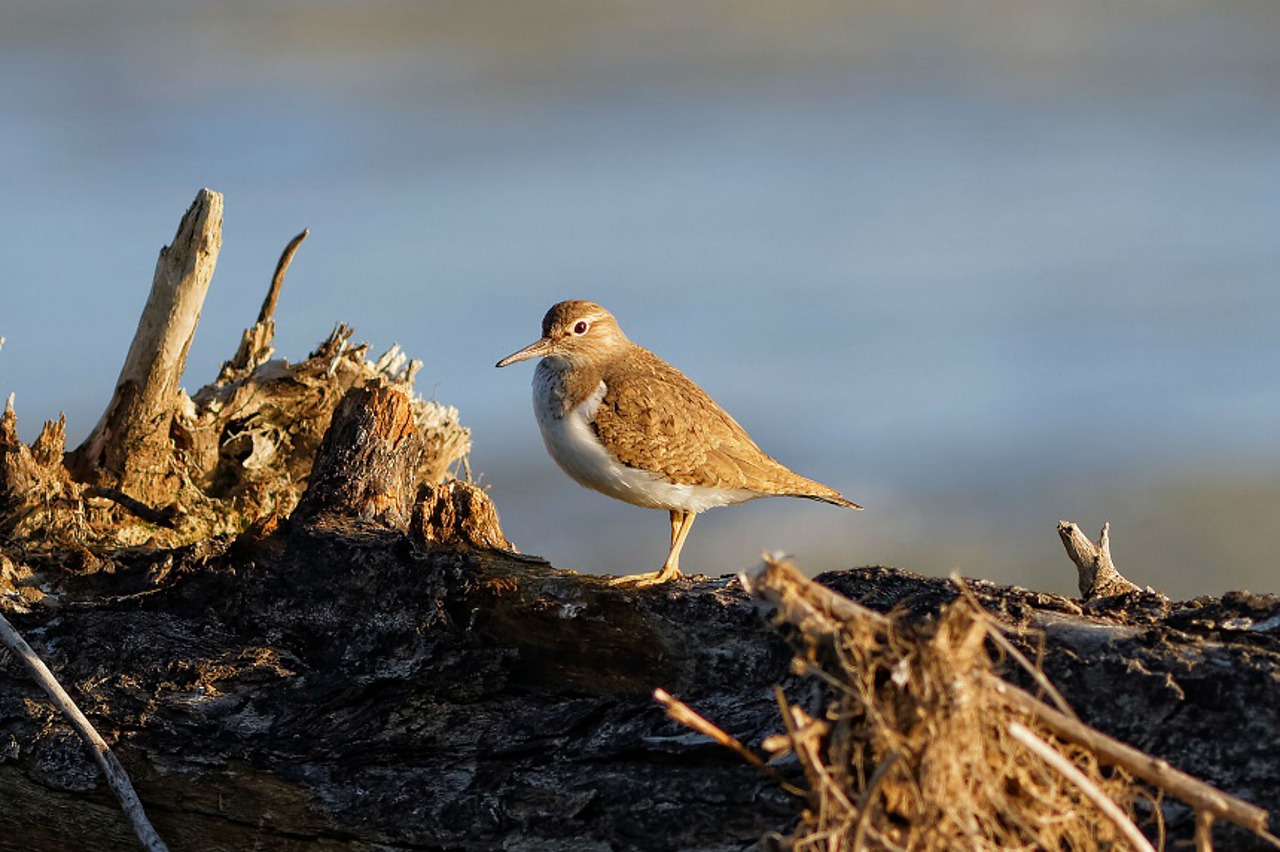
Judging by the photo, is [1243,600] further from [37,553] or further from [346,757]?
[37,553]

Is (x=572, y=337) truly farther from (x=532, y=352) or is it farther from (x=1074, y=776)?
(x=1074, y=776)

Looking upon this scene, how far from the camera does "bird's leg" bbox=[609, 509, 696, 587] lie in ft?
21.2

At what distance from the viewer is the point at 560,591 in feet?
20.1

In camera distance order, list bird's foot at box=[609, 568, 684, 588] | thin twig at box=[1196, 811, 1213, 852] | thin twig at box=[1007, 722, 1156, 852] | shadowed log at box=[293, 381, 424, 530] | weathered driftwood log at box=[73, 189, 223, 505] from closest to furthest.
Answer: thin twig at box=[1007, 722, 1156, 852]
thin twig at box=[1196, 811, 1213, 852]
bird's foot at box=[609, 568, 684, 588]
shadowed log at box=[293, 381, 424, 530]
weathered driftwood log at box=[73, 189, 223, 505]

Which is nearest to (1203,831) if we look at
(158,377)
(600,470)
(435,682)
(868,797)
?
(868,797)

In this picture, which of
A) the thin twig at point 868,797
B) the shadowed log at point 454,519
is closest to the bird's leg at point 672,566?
the shadowed log at point 454,519

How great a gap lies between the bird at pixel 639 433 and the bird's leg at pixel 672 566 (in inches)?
0.4

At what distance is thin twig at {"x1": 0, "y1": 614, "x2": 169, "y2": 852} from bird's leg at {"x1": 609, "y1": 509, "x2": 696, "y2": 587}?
218 cm

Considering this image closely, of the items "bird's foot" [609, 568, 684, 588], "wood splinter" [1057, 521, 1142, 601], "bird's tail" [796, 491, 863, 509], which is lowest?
"bird's foot" [609, 568, 684, 588]

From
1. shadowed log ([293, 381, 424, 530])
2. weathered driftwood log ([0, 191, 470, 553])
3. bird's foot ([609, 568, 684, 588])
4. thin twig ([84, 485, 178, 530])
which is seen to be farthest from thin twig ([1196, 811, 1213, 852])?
thin twig ([84, 485, 178, 530])

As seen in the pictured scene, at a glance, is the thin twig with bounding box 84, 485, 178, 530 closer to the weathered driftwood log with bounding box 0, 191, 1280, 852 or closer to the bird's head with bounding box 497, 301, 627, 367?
the weathered driftwood log with bounding box 0, 191, 1280, 852

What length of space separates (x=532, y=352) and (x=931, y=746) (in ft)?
16.6

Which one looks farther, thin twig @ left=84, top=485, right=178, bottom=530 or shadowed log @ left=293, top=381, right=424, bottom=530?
thin twig @ left=84, top=485, right=178, bottom=530

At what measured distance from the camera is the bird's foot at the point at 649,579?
6.29m
